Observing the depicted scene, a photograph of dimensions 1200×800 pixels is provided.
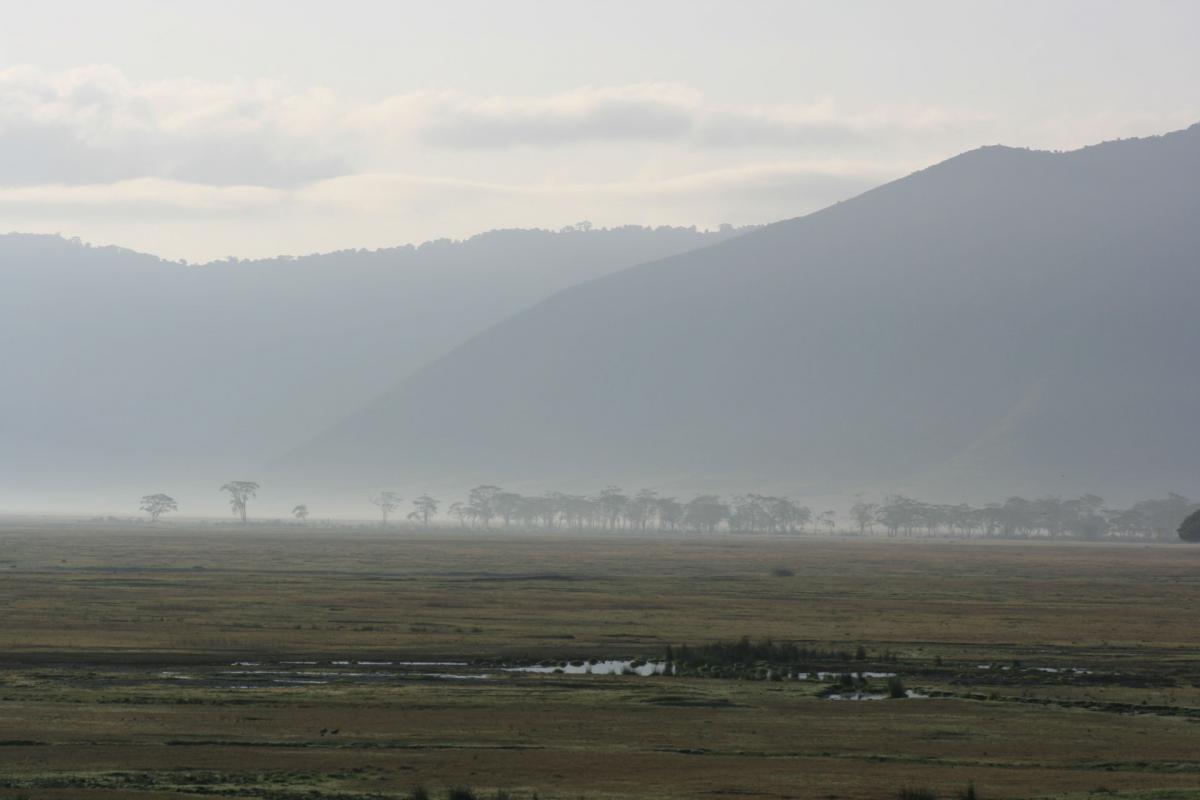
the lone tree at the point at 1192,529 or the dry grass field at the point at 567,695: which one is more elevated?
the lone tree at the point at 1192,529

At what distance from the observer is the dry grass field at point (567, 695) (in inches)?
1308

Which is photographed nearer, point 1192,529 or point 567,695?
point 567,695

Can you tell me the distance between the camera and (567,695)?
1759 inches

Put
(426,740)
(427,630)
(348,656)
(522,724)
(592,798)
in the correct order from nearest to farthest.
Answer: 1. (592,798)
2. (426,740)
3. (522,724)
4. (348,656)
5. (427,630)

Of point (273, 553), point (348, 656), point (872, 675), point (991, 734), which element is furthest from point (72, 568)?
point (991, 734)

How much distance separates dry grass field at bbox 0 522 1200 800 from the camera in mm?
33219

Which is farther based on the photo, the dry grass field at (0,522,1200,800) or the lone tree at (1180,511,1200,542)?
the lone tree at (1180,511,1200,542)

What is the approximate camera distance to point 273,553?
5531 inches

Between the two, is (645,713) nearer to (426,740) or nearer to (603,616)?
(426,740)

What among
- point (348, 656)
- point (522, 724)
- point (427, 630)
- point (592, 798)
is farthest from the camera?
point (427, 630)

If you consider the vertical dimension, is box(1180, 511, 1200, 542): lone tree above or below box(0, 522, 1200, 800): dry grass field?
above

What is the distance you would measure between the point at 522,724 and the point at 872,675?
14.2m

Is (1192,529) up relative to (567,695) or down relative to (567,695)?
up

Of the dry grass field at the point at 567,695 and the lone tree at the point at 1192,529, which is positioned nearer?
the dry grass field at the point at 567,695
